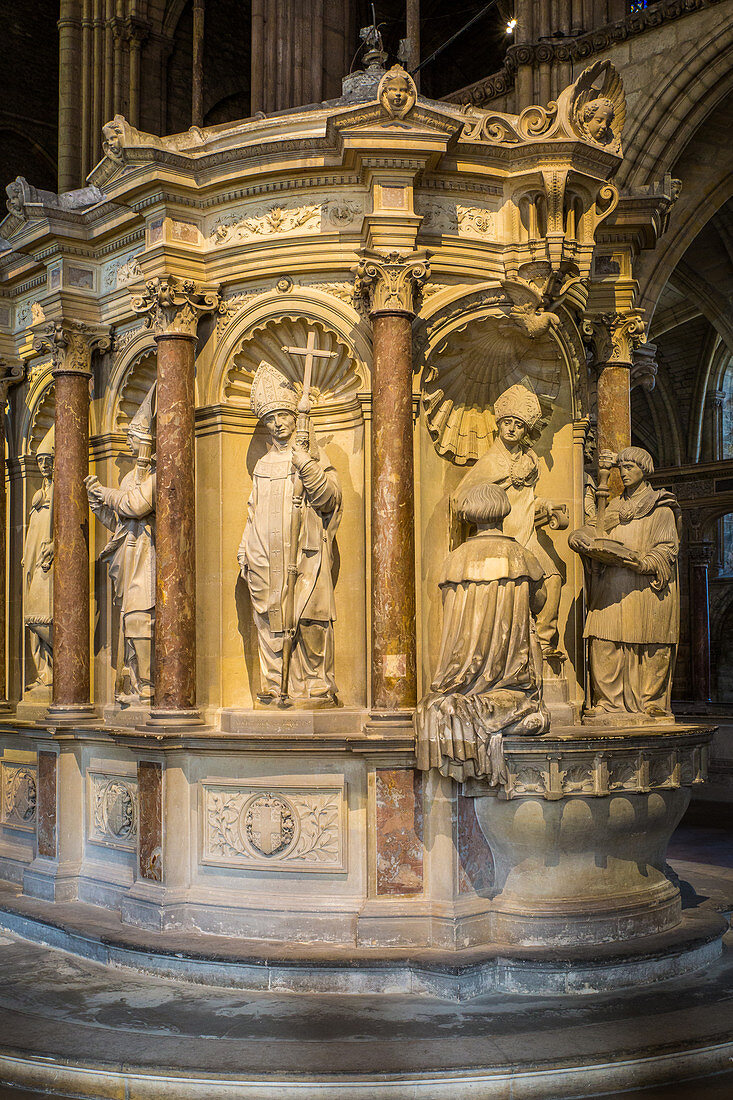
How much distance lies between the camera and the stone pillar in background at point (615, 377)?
8484 mm

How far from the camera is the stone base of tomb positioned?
20.4 feet

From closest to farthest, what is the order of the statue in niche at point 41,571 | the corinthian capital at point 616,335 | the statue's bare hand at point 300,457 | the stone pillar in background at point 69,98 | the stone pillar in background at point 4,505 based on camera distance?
the statue's bare hand at point 300,457, the corinthian capital at point 616,335, the statue in niche at point 41,571, the stone pillar in background at point 4,505, the stone pillar in background at point 69,98

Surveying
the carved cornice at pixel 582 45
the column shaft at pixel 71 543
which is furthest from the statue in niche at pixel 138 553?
the carved cornice at pixel 582 45

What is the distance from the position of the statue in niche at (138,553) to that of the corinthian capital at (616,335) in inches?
129

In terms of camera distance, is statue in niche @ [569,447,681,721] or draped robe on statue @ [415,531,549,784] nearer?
draped robe on statue @ [415,531,549,784]

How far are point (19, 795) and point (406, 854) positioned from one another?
11.6ft

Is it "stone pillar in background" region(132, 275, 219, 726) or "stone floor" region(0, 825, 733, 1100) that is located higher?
"stone pillar in background" region(132, 275, 219, 726)

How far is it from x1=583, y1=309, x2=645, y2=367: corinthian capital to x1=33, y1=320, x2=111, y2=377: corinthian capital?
354cm

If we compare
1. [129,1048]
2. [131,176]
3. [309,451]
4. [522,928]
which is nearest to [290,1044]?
[129,1048]

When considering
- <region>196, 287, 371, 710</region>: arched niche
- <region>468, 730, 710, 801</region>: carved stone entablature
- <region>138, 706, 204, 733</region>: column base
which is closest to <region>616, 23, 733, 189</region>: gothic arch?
<region>196, 287, 371, 710</region>: arched niche

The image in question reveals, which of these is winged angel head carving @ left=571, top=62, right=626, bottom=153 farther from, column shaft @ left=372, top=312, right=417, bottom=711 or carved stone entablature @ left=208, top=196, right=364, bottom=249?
column shaft @ left=372, top=312, right=417, bottom=711

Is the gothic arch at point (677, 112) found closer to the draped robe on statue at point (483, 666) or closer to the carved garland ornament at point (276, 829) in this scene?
the draped robe on statue at point (483, 666)

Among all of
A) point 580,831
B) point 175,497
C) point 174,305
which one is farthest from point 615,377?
point 580,831

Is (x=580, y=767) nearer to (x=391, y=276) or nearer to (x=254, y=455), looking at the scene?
(x=254, y=455)
